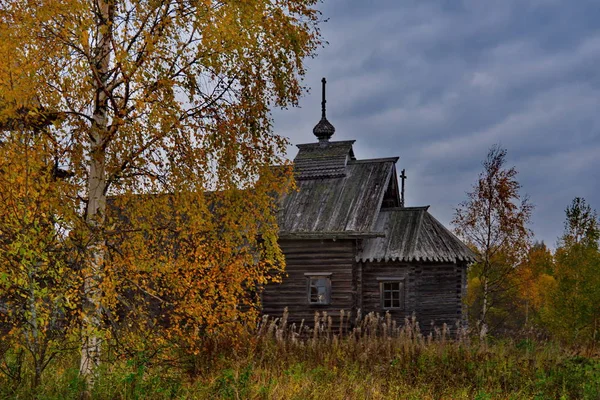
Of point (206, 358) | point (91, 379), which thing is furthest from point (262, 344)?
point (91, 379)

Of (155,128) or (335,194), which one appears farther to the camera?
(335,194)

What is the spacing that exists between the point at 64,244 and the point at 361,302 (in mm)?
15001

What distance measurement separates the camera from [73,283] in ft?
22.6

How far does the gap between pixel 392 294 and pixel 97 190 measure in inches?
576

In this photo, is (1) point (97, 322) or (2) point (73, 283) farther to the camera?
(1) point (97, 322)

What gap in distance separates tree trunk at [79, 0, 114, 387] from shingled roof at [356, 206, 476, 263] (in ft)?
44.0

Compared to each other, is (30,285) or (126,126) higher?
(126,126)

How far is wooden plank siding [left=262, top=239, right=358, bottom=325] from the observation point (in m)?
20.4

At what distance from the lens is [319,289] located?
68.1ft

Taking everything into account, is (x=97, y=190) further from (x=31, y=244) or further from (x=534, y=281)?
(x=534, y=281)

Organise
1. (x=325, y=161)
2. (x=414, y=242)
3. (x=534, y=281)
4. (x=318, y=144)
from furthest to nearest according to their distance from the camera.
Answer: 1. (x=534, y=281)
2. (x=318, y=144)
3. (x=325, y=161)
4. (x=414, y=242)

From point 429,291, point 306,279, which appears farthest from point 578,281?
point 306,279

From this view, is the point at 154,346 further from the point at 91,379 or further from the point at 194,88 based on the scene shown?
the point at 194,88

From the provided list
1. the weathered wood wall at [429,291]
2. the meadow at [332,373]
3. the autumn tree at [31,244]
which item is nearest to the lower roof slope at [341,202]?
the weathered wood wall at [429,291]
